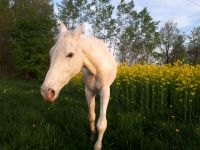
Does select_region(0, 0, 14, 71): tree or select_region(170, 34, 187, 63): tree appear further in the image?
select_region(170, 34, 187, 63): tree

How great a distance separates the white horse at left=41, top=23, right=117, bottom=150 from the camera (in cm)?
366

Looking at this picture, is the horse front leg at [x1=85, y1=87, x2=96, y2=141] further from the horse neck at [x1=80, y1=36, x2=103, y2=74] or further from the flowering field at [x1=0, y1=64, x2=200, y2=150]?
the horse neck at [x1=80, y1=36, x2=103, y2=74]

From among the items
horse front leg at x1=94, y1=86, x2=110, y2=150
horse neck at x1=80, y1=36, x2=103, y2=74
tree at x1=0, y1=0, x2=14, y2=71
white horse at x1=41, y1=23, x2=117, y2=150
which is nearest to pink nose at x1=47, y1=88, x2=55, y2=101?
white horse at x1=41, y1=23, x2=117, y2=150

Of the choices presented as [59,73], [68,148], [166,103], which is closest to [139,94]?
[166,103]

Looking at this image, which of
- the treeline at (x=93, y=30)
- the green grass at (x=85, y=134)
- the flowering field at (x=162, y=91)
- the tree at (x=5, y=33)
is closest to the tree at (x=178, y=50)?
the treeline at (x=93, y=30)

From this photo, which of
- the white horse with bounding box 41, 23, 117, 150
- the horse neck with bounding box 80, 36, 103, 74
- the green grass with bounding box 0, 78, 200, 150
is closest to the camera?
the white horse with bounding box 41, 23, 117, 150

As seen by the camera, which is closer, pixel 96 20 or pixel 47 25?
pixel 47 25

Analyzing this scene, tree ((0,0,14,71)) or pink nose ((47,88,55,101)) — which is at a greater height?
tree ((0,0,14,71))

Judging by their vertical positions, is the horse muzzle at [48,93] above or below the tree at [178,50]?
below

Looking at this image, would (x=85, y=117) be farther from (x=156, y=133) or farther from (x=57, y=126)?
(x=156, y=133)

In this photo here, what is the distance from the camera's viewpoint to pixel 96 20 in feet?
160

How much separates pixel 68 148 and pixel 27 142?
1.79 feet

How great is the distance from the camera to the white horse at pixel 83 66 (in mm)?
3662

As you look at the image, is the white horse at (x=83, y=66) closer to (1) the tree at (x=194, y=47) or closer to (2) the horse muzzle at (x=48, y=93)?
(2) the horse muzzle at (x=48, y=93)
